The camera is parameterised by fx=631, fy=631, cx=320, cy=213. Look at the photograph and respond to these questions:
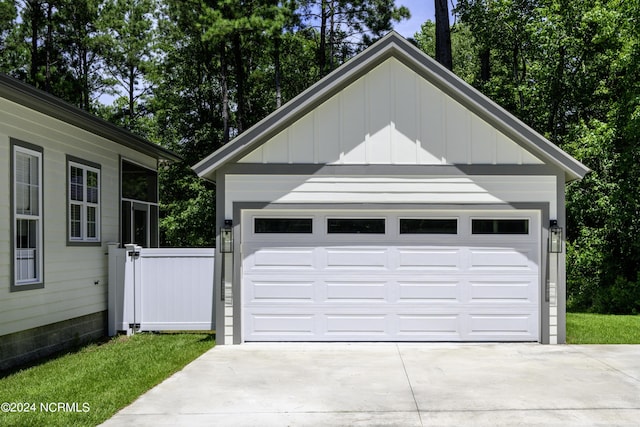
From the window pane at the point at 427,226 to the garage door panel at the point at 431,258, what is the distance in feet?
1.00

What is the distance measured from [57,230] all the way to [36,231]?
0.64 m

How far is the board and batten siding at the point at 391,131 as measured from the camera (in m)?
10.5

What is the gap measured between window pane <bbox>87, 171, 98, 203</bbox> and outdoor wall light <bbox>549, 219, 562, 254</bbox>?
831cm

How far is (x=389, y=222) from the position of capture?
35.1 ft

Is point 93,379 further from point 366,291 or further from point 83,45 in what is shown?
point 83,45

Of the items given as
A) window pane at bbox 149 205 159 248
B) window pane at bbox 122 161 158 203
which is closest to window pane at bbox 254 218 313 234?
window pane at bbox 122 161 158 203

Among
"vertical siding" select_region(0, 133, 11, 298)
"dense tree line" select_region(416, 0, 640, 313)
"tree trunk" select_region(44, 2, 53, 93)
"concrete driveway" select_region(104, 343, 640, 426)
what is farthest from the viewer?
"tree trunk" select_region(44, 2, 53, 93)

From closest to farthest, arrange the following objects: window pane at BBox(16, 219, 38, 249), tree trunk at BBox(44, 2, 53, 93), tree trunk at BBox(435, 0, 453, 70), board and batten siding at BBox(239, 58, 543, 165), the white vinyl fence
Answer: window pane at BBox(16, 219, 38, 249), board and batten siding at BBox(239, 58, 543, 165), the white vinyl fence, tree trunk at BBox(435, 0, 453, 70), tree trunk at BBox(44, 2, 53, 93)

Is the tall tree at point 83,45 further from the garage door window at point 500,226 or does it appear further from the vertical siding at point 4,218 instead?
the garage door window at point 500,226

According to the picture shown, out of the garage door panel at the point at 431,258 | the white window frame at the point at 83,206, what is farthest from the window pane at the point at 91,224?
the garage door panel at the point at 431,258

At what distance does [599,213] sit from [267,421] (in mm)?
14935

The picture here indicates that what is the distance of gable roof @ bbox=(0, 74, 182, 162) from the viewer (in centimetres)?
842

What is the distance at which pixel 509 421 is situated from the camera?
6.12 meters

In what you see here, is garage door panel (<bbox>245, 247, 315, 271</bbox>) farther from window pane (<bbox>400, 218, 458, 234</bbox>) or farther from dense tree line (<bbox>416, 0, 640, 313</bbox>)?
dense tree line (<bbox>416, 0, 640, 313</bbox>)
